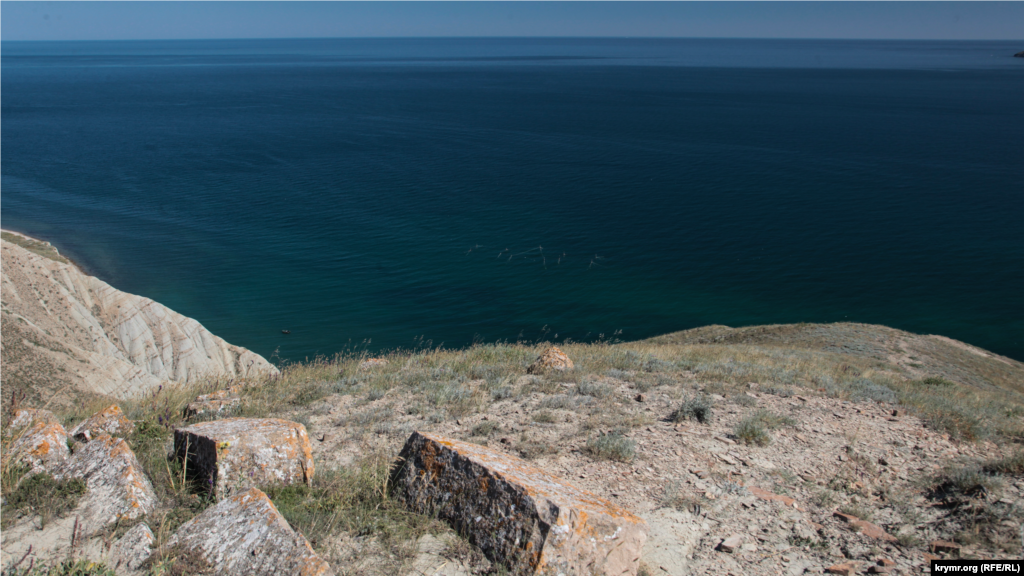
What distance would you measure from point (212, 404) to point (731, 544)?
26.4 ft

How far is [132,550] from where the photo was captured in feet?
16.5

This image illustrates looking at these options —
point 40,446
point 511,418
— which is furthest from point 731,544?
point 40,446

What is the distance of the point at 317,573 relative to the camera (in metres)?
4.65

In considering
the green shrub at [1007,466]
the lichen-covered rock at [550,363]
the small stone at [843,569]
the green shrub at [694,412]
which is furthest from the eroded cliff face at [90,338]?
the green shrub at [1007,466]

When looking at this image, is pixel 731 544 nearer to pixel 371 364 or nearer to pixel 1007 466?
pixel 1007 466

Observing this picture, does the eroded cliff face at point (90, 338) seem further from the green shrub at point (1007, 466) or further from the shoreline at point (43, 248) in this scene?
the green shrub at point (1007, 466)

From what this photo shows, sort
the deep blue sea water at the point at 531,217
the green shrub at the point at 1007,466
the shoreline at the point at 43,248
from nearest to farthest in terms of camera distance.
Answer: the green shrub at the point at 1007,466 → the deep blue sea water at the point at 531,217 → the shoreline at the point at 43,248

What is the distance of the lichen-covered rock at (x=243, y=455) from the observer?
607cm

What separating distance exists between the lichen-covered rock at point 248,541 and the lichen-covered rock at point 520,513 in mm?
1328

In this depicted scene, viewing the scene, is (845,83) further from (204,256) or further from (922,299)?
(204,256)

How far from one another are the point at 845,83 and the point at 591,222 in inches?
5694

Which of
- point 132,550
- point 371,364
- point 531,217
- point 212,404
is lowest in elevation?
point 531,217

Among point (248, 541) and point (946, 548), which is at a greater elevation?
point (248, 541)

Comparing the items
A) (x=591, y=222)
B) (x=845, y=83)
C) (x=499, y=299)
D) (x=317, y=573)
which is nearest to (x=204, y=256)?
(x=499, y=299)
